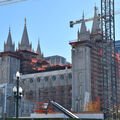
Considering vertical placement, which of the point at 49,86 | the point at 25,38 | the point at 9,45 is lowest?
the point at 49,86

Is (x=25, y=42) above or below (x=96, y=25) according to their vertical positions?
below

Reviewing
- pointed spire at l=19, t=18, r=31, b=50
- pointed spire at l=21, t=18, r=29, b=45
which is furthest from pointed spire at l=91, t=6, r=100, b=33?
pointed spire at l=21, t=18, r=29, b=45

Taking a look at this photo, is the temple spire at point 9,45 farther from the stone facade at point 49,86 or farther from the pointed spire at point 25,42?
the stone facade at point 49,86

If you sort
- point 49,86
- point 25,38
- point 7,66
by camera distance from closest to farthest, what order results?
point 49,86 < point 7,66 < point 25,38

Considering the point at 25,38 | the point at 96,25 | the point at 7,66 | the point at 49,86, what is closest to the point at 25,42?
the point at 25,38

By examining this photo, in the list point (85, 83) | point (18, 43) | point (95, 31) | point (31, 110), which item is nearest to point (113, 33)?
point (85, 83)

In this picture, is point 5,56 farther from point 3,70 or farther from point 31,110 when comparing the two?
point 31,110

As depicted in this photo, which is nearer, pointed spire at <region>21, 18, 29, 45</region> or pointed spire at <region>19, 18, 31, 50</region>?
pointed spire at <region>19, 18, 31, 50</region>

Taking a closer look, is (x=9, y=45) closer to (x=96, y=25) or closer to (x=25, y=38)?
(x=25, y=38)

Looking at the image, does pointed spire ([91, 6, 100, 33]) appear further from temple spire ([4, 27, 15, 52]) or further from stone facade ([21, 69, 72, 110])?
temple spire ([4, 27, 15, 52])

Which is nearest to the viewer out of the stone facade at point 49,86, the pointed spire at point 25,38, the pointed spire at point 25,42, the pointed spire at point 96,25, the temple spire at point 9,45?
the stone facade at point 49,86

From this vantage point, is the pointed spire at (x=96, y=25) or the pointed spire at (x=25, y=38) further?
the pointed spire at (x=25, y=38)

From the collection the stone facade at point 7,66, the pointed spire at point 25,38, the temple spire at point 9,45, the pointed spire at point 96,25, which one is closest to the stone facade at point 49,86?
the stone facade at point 7,66

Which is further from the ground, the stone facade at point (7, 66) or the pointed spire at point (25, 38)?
the pointed spire at point (25, 38)
